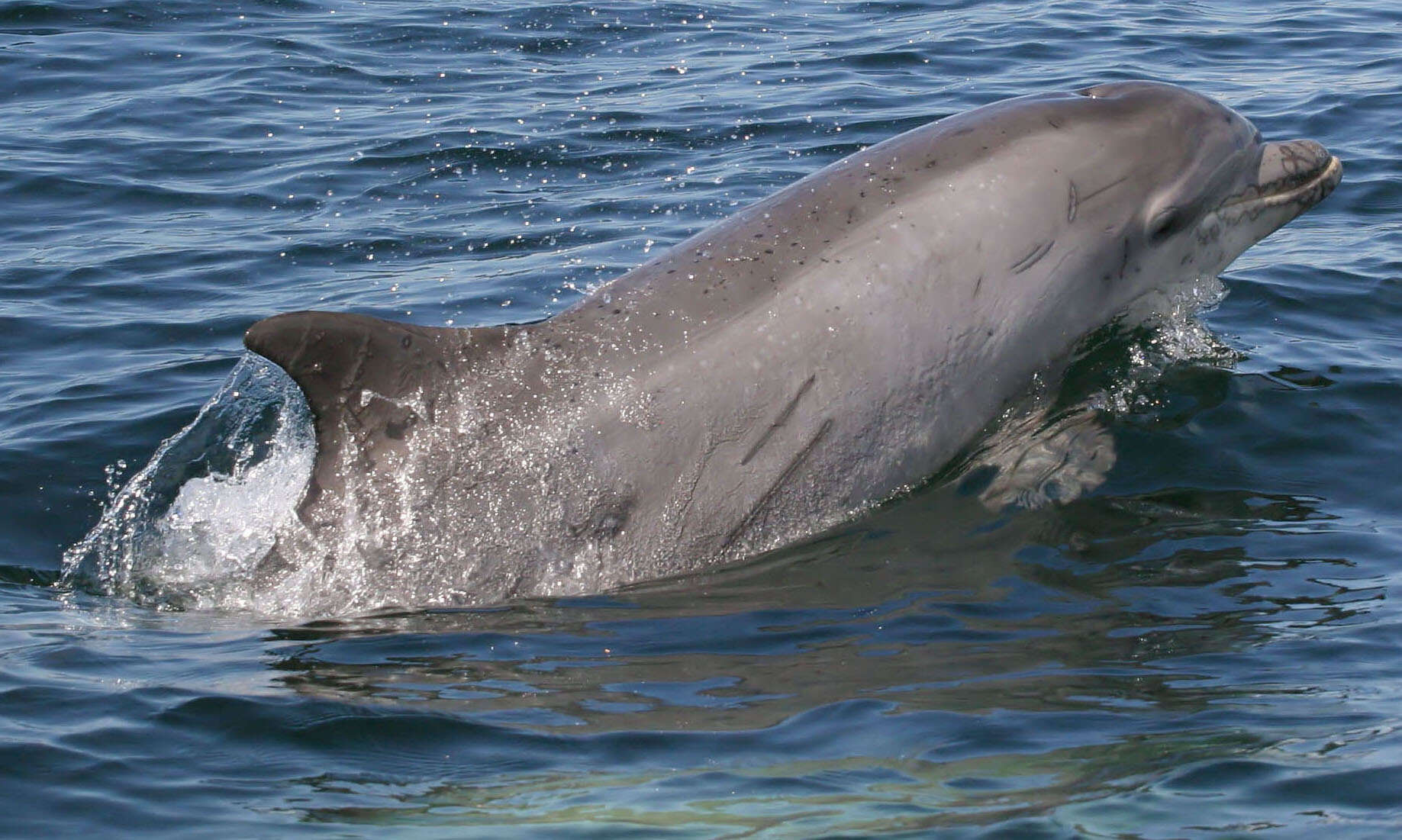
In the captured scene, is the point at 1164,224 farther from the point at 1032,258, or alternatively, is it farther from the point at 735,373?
the point at 735,373

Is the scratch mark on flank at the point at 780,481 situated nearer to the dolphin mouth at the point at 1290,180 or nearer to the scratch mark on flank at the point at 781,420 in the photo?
the scratch mark on flank at the point at 781,420

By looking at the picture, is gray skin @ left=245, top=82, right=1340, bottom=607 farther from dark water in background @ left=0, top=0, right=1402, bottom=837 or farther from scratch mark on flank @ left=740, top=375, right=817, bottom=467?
dark water in background @ left=0, top=0, right=1402, bottom=837

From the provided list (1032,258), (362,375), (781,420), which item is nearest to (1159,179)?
(1032,258)

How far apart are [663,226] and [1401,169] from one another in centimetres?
730

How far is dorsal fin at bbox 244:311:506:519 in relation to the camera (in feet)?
26.0

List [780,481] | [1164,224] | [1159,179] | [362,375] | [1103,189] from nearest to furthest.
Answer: [362,375]
[780,481]
[1103,189]
[1159,179]
[1164,224]

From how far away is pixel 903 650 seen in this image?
7566 millimetres

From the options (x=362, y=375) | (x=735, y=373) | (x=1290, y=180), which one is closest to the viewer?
(x=362, y=375)

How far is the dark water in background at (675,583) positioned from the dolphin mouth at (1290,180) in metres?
1.21

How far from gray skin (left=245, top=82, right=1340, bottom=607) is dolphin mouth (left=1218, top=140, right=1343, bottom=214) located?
0.76 m

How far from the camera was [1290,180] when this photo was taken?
10.7 m

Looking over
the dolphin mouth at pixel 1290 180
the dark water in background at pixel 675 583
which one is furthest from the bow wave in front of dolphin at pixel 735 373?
the dolphin mouth at pixel 1290 180

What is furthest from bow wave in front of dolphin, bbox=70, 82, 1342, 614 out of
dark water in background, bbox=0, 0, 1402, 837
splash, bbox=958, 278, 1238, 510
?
dark water in background, bbox=0, 0, 1402, 837

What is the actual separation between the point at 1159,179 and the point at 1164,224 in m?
0.28
